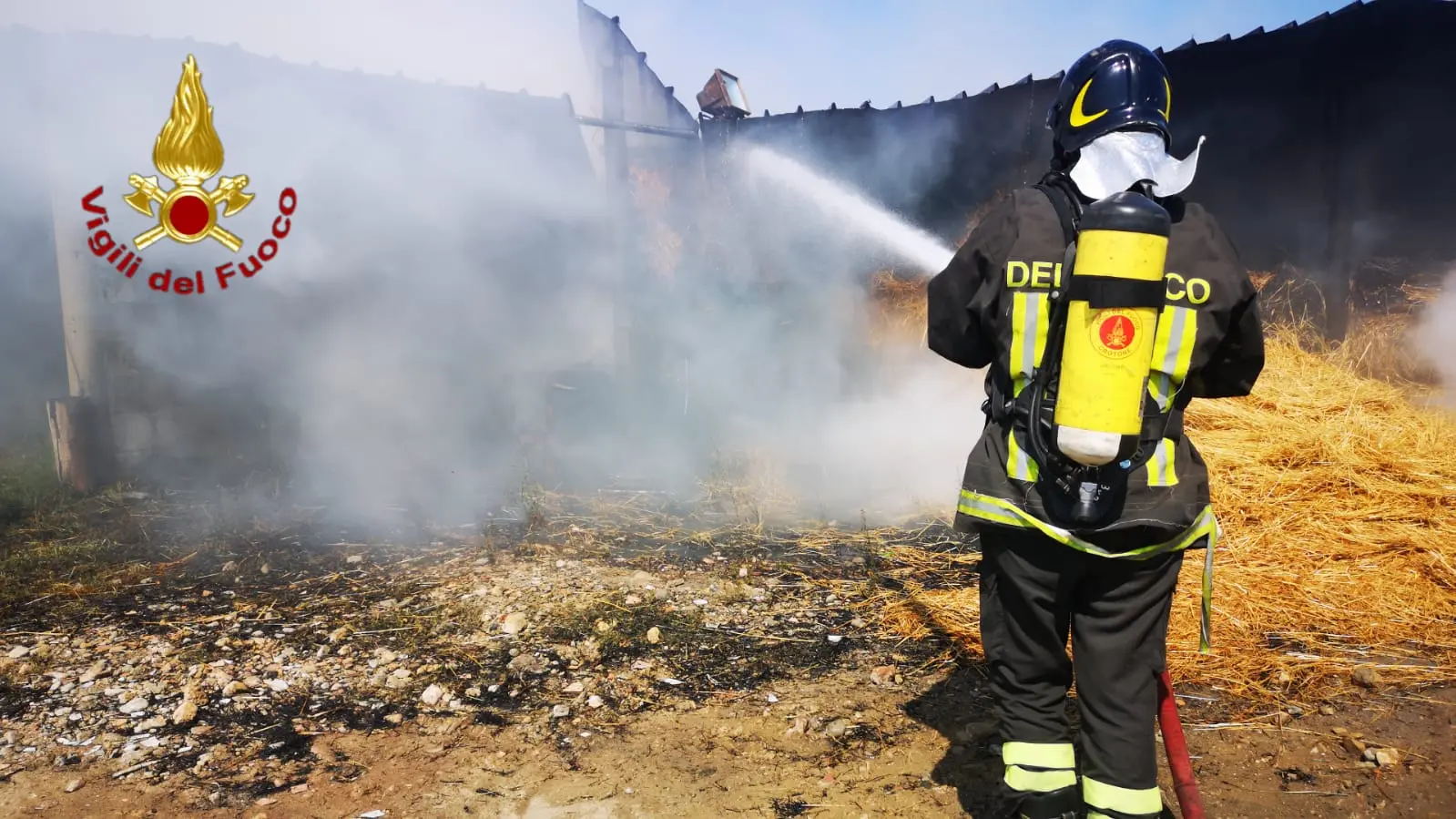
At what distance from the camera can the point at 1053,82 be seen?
24.2 ft

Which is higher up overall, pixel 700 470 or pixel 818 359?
pixel 818 359

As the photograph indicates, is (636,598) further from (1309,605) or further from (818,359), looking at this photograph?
(818,359)

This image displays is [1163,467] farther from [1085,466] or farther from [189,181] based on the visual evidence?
[189,181]

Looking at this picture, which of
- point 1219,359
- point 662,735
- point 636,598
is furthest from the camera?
point 636,598

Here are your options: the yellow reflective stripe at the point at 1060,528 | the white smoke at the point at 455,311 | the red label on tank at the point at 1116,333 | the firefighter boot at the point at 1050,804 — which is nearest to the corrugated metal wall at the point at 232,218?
the white smoke at the point at 455,311

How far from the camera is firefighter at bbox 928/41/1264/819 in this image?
1.85 metres

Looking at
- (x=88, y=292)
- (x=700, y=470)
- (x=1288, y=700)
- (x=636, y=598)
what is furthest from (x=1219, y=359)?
(x=88, y=292)

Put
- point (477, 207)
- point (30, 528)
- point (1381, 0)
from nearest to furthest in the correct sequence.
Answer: point (30, 528), point (1381, 0), point (477, 207)

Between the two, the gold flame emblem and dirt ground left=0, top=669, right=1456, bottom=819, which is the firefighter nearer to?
dirt ground left=0, top=669, right=1456, bottom=819

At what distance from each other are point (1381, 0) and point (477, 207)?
761 cm

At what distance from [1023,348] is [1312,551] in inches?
138

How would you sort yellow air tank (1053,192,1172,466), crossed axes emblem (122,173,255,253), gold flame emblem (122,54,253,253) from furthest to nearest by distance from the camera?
1. crossed axes emblem (122,173,255,253)
2. gold flame emblem (122,54,253,253)
3. yellow air tank (1053,192,1172,466)

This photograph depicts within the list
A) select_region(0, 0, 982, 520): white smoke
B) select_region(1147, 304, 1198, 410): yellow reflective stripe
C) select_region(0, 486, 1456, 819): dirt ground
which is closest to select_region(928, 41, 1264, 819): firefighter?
select_region(1147, 304, 1198, 410): yellow reflective stripe

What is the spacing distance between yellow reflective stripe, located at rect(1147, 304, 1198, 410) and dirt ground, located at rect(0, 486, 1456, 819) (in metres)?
1.50
